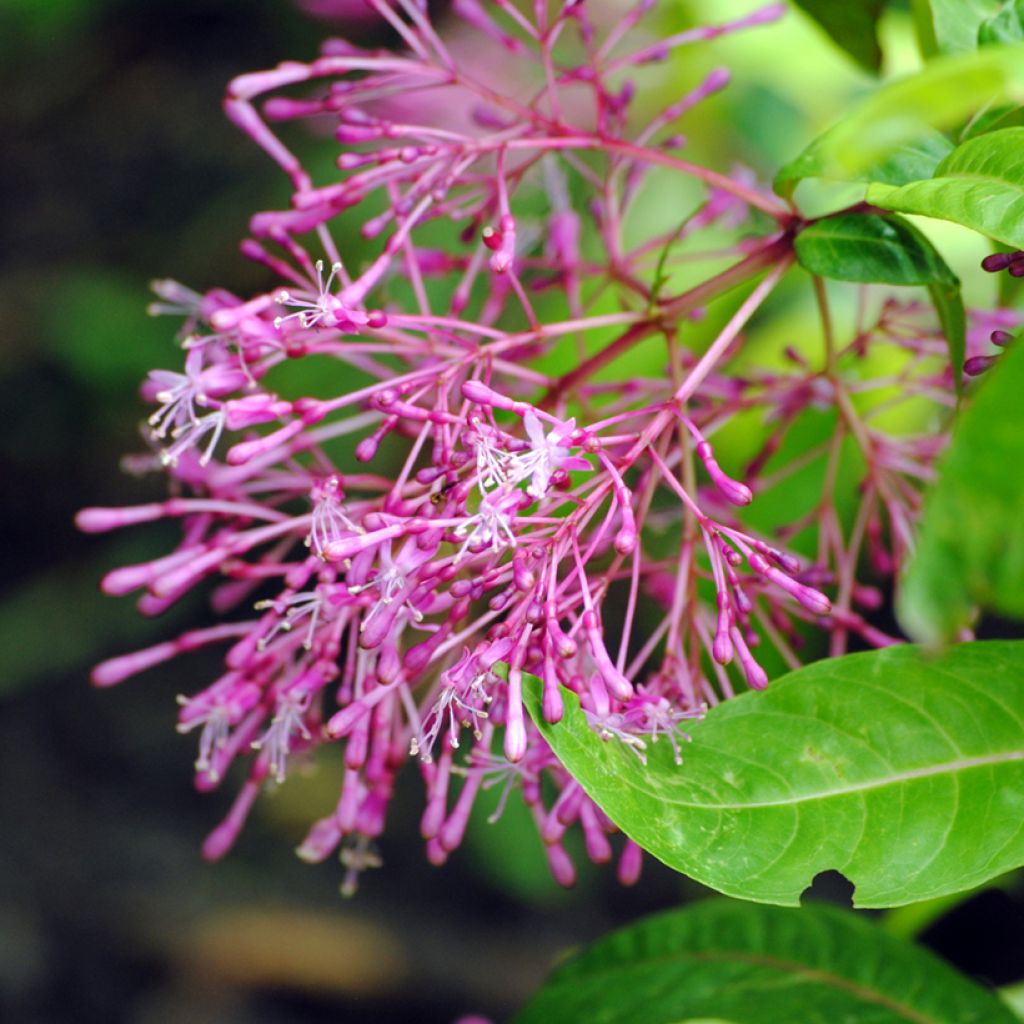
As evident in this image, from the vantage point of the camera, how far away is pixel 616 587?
2029 millimetres

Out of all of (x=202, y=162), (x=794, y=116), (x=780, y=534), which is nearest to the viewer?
(x=780, y=534)

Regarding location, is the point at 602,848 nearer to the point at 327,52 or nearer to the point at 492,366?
the point at 492,366

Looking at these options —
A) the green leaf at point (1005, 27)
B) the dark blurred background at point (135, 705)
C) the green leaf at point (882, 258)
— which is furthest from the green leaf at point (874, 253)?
the dark blurred background at point (135, 705)

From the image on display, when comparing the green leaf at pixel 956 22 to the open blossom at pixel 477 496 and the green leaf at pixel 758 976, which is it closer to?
the open blossom at pixel 477 496

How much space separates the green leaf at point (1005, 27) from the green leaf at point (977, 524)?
43 centimetres

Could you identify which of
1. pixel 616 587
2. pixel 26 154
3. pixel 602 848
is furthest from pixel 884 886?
pixel 26 154

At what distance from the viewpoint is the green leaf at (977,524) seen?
483 millimetres

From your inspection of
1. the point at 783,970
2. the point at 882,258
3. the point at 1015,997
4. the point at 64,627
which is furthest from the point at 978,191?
the point at 64,627

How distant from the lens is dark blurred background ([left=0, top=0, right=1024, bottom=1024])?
2611mm

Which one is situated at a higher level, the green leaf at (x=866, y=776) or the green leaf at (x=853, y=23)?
the green leaf at (x=853, y=23)

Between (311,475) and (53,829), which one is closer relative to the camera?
(311,475)

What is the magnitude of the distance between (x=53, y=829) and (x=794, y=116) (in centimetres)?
226

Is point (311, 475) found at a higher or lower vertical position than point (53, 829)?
higher

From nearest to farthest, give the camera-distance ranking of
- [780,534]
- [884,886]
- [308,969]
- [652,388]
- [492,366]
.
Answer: [884,886]
[492,366]
[652,388]
[780,534]
[308,969]
